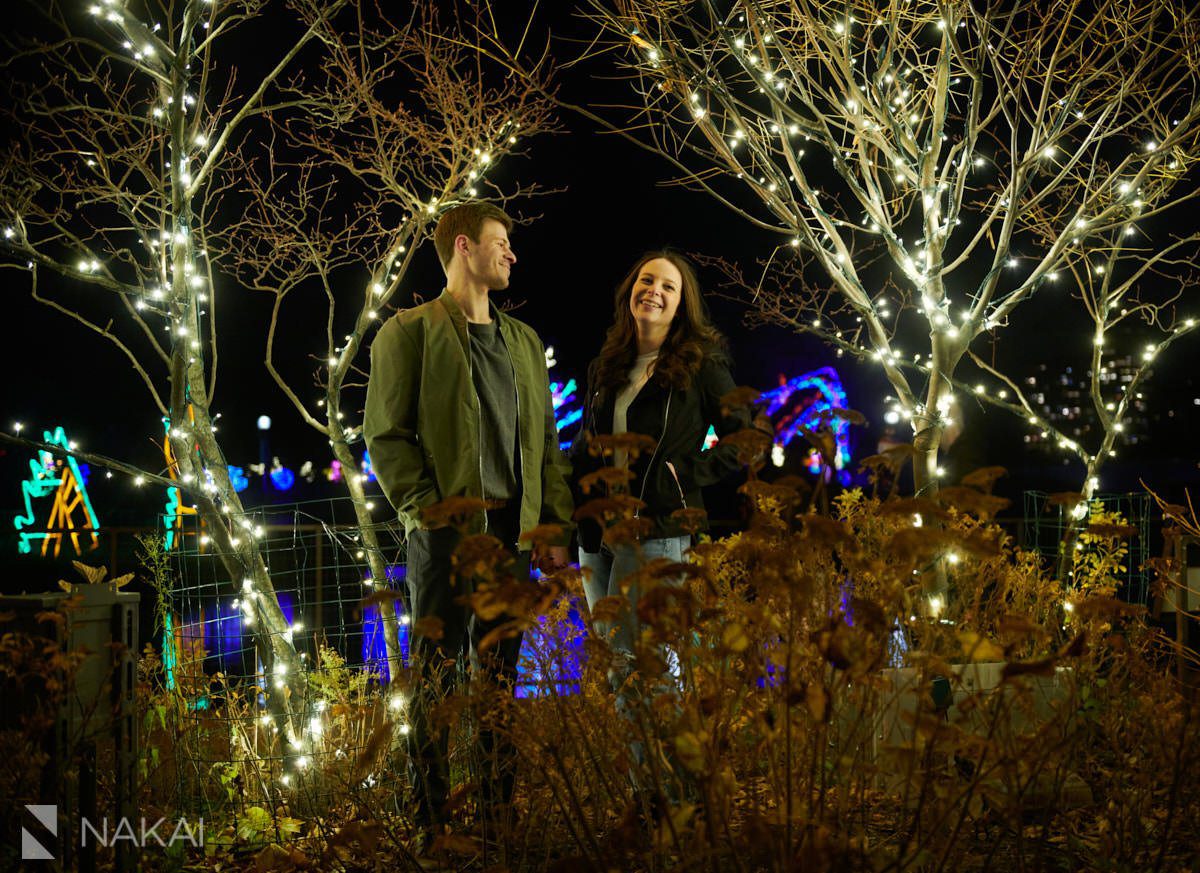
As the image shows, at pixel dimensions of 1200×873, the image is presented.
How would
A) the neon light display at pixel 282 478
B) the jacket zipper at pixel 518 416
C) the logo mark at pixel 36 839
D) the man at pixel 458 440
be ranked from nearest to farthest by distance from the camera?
the logo mark at pixel 36 839
the man at pixel 458 440
the jacket zipper at pixel 518 416
the neon light display at pixel 282 478

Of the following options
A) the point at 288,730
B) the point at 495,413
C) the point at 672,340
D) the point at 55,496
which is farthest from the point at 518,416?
the point at 55,496

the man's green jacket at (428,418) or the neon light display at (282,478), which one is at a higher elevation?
the neon light display at (282,478)

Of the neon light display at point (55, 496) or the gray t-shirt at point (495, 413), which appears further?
the neon light display at point (55, 496)

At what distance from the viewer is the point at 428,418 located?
300 centimetres

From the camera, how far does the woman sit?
10.5 ft

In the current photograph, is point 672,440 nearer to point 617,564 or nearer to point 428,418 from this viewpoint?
point 617,564

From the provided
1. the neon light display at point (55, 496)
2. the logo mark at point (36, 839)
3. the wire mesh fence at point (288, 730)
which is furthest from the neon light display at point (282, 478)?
the logo mark at point (36, 839)

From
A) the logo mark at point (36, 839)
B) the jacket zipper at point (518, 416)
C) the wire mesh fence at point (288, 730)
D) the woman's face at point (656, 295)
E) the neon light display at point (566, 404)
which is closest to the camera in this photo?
the logo mark at point (36, 839)

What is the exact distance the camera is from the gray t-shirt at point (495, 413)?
3.06m

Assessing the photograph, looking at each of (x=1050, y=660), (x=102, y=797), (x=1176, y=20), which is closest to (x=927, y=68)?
(x=1176, y=20)

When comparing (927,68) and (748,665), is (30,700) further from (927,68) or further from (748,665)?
(927,68)

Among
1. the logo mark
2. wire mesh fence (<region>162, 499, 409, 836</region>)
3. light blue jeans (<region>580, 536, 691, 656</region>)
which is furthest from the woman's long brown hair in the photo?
the logo mark

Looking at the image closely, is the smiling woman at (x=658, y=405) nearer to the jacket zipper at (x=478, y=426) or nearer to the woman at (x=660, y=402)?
the woman at (x=660, y=402)

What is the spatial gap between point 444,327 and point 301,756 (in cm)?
156
